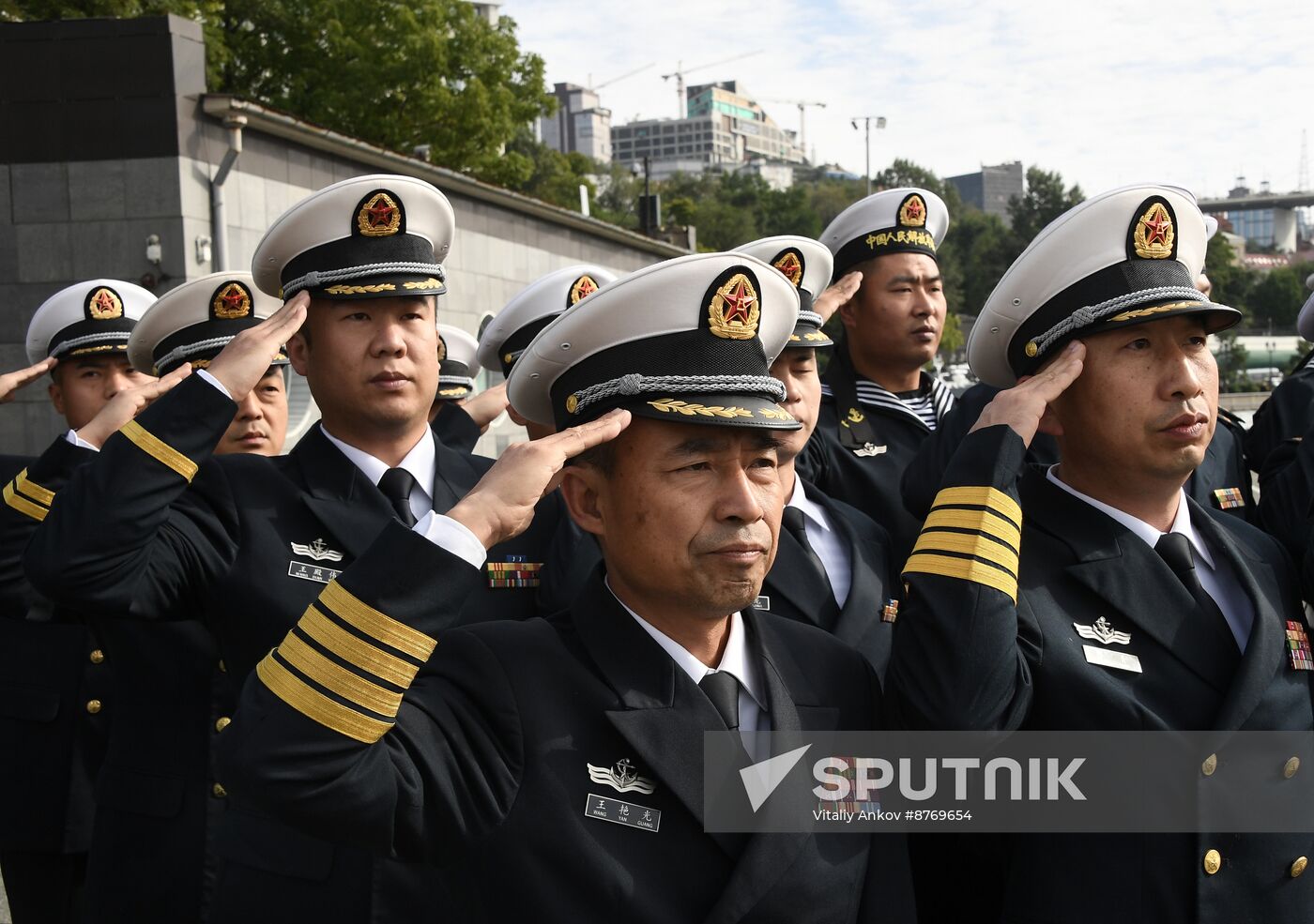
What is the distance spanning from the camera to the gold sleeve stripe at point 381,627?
207 cm

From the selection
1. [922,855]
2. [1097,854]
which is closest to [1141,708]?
[1097,854]

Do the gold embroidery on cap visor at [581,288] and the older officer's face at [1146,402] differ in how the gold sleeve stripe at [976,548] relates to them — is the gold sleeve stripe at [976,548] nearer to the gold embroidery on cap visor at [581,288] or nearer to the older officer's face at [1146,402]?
the older officer's face at [1146,402]

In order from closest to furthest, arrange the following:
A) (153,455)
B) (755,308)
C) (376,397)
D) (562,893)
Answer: (562,893) < (755,308) < (153,455) < (376,397)

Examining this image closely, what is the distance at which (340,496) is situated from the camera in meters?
3.42

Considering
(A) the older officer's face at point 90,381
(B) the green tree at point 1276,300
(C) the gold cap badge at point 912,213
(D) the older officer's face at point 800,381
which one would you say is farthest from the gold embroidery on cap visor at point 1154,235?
(B) the green tree at point 1276,300

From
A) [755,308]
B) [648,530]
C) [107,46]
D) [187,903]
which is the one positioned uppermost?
[107,46]

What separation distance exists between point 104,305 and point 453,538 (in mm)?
3464

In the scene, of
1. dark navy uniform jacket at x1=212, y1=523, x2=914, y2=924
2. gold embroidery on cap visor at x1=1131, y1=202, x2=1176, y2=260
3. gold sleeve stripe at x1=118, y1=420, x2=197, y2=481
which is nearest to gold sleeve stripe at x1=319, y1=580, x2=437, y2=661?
dark navy uniform jacket at x1=212, y1=523, x2=914, y2=924

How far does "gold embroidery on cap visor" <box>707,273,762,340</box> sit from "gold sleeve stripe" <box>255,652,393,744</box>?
39.1 inches

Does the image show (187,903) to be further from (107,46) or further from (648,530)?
(107,46)

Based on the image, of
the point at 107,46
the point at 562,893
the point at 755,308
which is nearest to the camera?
the point at 562,893

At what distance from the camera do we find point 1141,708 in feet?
8.80

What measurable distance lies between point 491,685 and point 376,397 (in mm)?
1352

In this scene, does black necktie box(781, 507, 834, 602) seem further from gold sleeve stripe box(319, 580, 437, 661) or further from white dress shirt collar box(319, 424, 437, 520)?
gold sleeve stripe box(319, 580, 437, 661)
